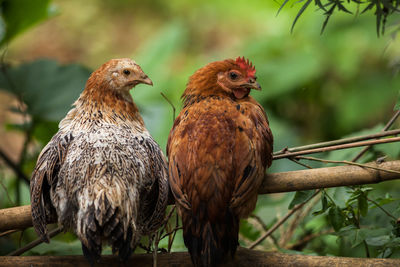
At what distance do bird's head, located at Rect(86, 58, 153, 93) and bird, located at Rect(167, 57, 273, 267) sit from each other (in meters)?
0.26

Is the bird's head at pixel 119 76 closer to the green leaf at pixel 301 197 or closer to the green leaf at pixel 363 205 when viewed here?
the green leaf at pixel 301 197

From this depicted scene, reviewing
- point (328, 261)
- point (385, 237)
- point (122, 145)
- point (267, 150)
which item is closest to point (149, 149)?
point (122, 145)

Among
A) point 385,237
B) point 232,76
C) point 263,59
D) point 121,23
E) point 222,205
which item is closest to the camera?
point 222,205

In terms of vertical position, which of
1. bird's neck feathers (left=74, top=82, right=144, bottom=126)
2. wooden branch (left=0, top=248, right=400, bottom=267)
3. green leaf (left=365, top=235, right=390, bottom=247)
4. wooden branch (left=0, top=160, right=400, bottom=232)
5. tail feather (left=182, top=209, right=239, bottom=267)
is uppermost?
bird's neck feathers (left=74, top=82, right=144, bottom=126)

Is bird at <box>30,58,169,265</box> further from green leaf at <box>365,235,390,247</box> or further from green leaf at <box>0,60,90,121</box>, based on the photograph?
green leaf at <box>0,60,90,121</box>

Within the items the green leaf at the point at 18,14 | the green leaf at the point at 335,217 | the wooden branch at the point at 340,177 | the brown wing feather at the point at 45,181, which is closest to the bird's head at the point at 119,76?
the brown wing feather at the point at 45,181

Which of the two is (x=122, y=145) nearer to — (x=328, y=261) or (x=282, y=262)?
(x=282, y=262)

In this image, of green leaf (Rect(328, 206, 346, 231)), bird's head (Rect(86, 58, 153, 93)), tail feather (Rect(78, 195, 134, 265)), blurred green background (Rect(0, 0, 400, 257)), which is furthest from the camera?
blurred green background (Rect(0, 0, 400, 257))

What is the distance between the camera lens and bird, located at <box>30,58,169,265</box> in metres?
1.76

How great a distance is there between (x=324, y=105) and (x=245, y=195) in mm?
3230

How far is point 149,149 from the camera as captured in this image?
82.4 inches

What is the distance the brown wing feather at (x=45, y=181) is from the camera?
190cm

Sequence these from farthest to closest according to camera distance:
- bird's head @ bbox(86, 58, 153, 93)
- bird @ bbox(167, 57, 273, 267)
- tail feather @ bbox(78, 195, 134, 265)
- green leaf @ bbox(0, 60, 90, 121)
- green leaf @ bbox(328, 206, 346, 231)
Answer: green leaf @ bbox(0, 60, 90, 121), bird's head @ bbox(86, 58, 153, 93), green leaf @ bbox(328, 206, 346, 231), bird @ bbox(167, 57, 273, 267), tail feather @ bbox(78, 195, 134, 265)

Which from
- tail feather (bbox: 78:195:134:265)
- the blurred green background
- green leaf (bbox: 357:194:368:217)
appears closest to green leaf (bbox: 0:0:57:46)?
the blurred green background
